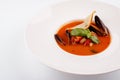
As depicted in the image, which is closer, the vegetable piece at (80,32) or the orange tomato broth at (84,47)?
the orange tomato broth at (84,47)

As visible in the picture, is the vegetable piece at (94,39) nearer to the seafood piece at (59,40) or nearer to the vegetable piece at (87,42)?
the vegetable piece at (87,42)

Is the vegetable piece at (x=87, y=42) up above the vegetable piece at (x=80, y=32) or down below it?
below

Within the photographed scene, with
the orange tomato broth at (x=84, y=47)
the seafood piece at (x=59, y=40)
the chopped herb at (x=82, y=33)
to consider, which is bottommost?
the orange tomato broth at (x=84, y=47)

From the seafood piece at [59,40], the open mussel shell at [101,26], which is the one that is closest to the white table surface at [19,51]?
the seafood piece at [59,40]

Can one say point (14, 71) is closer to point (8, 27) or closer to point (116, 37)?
point (8, 27)

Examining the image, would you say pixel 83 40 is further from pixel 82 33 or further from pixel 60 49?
pixel 60 49

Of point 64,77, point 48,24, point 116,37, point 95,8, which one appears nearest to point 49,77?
point 64,77
